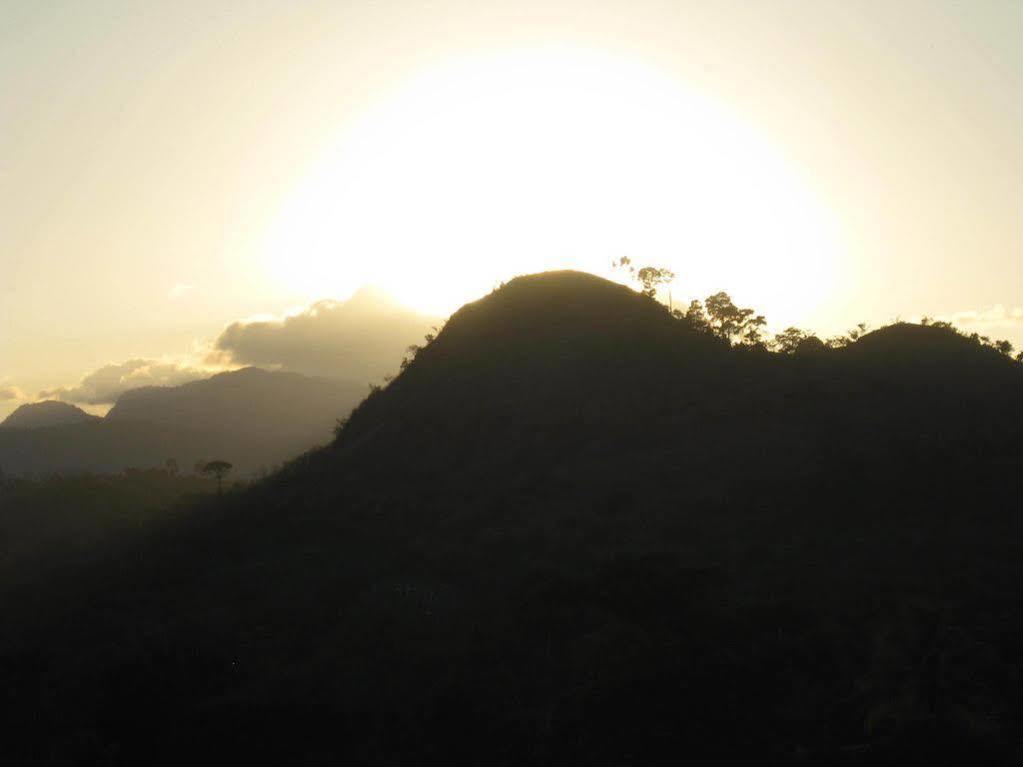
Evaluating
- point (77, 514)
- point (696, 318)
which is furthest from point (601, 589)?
point (77, 514)

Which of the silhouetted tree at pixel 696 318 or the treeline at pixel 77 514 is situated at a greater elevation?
the silhouetted tree at pixel 696 318

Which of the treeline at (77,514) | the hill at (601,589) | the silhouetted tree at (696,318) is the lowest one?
the treeline at (77,514)

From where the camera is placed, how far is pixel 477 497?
164 feet

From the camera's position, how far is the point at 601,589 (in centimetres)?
3353

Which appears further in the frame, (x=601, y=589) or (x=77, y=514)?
(x=77, y=514)

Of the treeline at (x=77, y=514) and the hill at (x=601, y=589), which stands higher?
the hill at (x=601, y=589)

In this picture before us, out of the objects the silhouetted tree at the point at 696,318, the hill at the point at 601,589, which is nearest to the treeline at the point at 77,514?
the hill at the point at 601,589

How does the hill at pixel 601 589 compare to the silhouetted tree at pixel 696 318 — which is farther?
the silhouetted tree at pixel 696 318

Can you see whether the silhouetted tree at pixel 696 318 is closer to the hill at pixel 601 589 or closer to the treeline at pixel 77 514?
the hill at pixel 601 589

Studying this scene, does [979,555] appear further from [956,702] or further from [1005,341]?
[1005,341]

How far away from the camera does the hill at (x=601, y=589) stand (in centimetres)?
2420

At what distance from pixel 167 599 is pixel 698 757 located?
26936 mm

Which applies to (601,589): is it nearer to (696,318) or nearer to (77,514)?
(696,318)

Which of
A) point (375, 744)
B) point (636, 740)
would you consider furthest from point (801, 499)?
point (375, 744)
